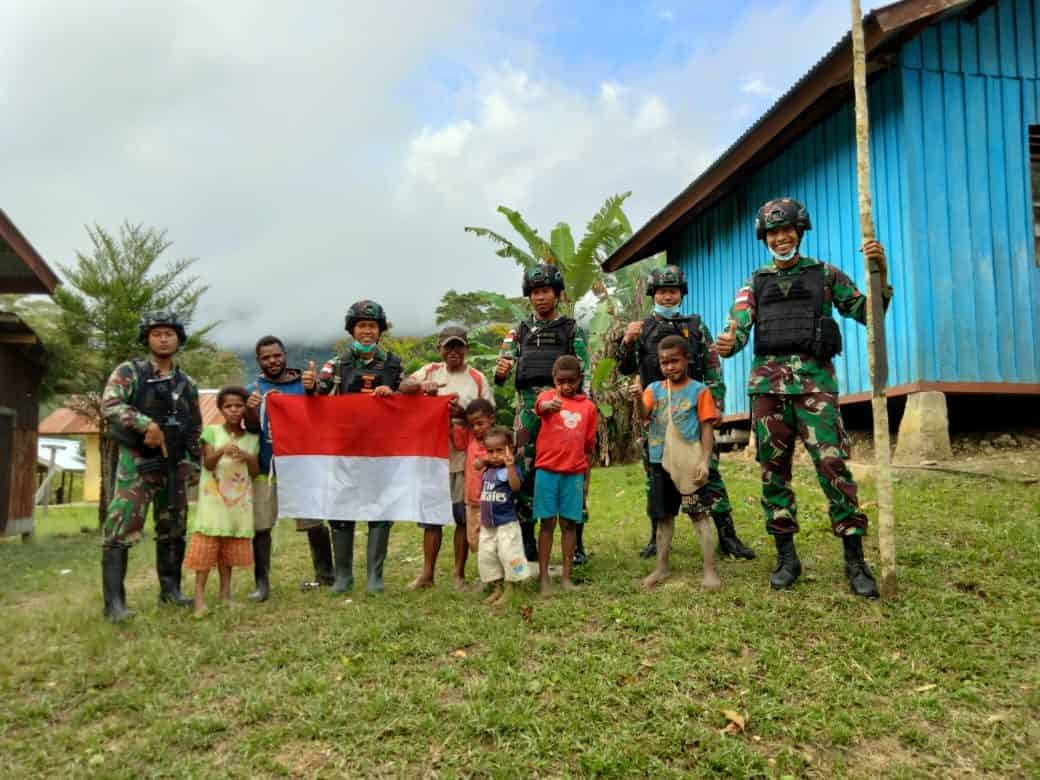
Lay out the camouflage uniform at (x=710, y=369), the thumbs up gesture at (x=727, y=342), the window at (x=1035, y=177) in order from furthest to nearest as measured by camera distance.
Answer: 1. the window at (x=1035, y=177)
2. the camouflage uniform at (x=710, y=369)
3. the thumbs up gesture at (x=727, y=342)

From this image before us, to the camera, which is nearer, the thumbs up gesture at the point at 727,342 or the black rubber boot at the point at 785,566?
the black rubber boot at the point at 785,566

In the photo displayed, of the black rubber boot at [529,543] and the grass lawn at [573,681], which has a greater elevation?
the black rubber boot at [529,543]

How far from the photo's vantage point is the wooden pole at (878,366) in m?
4.66

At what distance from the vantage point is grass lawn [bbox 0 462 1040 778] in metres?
3.34

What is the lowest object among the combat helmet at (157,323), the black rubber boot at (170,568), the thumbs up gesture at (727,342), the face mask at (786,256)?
A: the black rubber boot at (170,568)

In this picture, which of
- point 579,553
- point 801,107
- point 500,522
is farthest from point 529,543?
point 801,107

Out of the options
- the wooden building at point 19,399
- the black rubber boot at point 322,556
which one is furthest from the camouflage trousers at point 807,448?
the wooden building at point 19,399

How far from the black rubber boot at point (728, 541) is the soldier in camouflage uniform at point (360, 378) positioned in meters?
2.57

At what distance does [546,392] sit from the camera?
5461mm

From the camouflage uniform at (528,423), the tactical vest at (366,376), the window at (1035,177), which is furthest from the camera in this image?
the window at (1035,177)

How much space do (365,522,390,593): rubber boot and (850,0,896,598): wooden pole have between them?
11.2 feet

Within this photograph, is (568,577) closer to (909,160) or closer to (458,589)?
(458,589)

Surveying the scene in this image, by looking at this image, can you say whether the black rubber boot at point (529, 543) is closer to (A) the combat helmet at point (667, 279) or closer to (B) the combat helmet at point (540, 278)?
(B) the combat helmet at point (540, 278)

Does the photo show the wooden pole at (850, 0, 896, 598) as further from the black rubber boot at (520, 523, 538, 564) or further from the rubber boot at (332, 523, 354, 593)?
the rubber boot at (332, 523, 354, 593)
